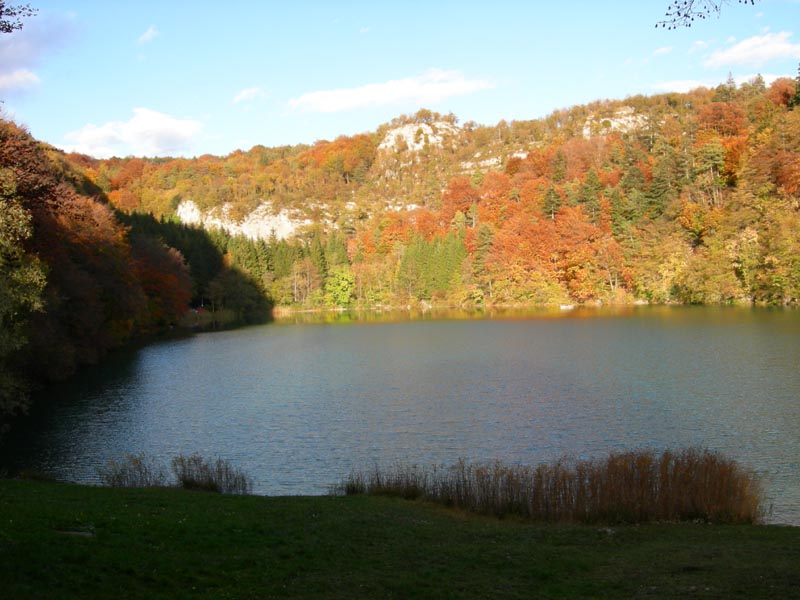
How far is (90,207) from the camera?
2013 inches

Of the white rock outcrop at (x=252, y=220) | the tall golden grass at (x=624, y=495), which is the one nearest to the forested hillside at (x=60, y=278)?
the tall golden grass at (x=624, y=495)

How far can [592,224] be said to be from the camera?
95.4 metres

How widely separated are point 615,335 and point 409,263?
56.4 meters

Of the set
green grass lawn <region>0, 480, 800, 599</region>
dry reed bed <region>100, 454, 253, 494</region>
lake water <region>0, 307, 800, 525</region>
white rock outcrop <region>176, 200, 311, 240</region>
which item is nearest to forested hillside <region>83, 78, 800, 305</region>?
white rock outcrop <region>176, 200, 311, 240</region>

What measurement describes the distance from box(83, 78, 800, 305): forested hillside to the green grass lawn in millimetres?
62771

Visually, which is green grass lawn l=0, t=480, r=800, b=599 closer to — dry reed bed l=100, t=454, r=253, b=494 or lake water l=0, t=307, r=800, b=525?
dry reed bed l=100, t=454, r=253, b=494

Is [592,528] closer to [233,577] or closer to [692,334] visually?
[233,577]

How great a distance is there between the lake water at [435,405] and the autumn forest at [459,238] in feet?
14.5

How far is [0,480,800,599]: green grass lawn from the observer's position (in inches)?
298

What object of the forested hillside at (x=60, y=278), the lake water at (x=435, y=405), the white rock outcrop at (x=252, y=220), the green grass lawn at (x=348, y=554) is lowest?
the lake water at (x=435, y=405)

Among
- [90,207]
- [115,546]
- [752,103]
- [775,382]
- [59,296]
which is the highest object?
[752,103]

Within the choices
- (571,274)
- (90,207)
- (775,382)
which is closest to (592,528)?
(775,382)

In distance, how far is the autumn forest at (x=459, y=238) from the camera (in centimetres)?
3409

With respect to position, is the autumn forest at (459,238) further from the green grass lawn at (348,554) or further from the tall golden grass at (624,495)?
the tall golden grass at (624,495)
